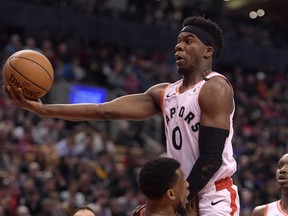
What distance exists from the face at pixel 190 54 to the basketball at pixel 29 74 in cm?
96

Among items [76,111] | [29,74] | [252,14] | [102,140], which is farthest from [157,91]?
[252,14]

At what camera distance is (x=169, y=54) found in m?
23.3

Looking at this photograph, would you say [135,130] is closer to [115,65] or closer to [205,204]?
[115,65]

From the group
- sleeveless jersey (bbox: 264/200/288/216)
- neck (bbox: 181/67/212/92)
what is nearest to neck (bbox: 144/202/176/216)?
neck (bbox: 181/67/212/92)

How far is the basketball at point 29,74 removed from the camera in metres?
4.95

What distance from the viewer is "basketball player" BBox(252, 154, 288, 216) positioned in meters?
6.24

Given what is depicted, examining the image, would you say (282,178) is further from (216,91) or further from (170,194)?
(170,194)

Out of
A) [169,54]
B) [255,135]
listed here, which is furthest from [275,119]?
[169,54]

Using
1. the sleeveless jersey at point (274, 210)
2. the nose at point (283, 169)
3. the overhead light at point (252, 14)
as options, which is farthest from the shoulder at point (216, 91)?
the overhead light at point (252, 14)

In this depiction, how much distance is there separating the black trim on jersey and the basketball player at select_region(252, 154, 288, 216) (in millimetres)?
1801

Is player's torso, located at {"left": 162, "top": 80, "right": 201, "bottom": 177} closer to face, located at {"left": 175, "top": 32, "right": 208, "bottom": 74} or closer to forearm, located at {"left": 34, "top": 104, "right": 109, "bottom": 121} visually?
face, located at {"left": 175, "top": 32, "right": 208, "bottom": 74}

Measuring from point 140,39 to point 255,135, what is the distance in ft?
19.8

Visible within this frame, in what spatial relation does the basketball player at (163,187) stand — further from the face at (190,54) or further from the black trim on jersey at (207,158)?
the face at (190,54)

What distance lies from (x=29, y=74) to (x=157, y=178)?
53.8 inches
